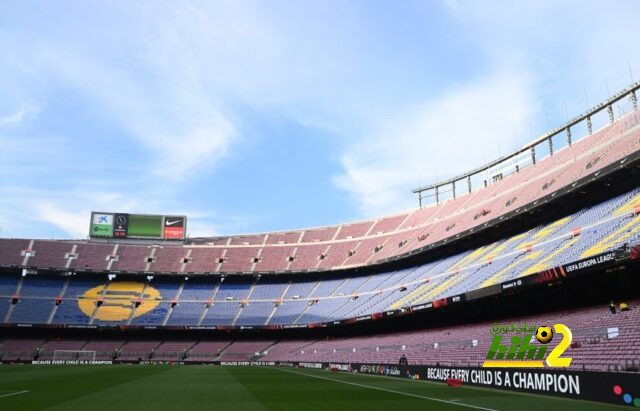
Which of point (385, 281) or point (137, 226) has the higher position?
point (137, 226)

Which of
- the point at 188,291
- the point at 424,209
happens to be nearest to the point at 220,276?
the point at 188,291

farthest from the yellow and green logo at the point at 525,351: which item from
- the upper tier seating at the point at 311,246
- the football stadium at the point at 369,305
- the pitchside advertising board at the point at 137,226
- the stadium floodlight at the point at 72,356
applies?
the pitchside advertising board at the point at 137,226

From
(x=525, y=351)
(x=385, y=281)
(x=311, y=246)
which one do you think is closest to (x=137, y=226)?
(x=311, y=246)

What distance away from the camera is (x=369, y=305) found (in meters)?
61.5

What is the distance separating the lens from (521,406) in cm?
1606

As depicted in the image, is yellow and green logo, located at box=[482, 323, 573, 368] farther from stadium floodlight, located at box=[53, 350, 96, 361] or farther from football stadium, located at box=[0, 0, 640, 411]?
stadium floodlight, located at box=[53, 350, 96, 361]

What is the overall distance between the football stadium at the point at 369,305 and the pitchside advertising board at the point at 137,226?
9.7 inches

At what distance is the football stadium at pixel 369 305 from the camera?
21.2 meters

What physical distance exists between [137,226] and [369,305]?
45.3 m

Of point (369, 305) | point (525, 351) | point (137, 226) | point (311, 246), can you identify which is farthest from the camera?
point (137, 226)

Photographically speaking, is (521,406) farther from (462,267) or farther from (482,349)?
(462,267)

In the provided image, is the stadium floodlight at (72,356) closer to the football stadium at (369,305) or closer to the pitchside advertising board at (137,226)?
the football stadium at (369,305)

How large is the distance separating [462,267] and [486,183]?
66.9 feet

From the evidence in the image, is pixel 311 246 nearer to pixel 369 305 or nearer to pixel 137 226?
pixel 369 305
